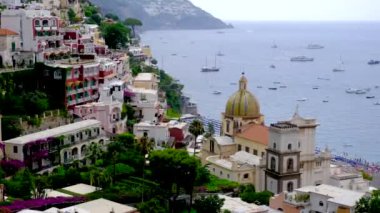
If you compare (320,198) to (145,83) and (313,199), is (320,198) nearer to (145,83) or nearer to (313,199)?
(313,199)

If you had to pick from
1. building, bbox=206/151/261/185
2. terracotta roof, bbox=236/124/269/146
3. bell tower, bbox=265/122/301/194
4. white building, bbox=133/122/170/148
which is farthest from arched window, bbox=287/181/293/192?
white building, bbox=133/122/170/148

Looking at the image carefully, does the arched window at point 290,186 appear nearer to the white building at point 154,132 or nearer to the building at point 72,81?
the white building at point 154,132

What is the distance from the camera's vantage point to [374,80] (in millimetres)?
159625

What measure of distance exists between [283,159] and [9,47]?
28.0 meters

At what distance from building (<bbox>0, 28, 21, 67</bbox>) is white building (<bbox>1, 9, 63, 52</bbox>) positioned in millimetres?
1163

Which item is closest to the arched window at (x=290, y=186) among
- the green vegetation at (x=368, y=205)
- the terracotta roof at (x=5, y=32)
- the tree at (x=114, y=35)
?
the green vegetation at (x=368, y=205)

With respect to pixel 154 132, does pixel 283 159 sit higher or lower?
lower

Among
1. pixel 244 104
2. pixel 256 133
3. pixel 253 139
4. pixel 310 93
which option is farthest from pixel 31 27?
pixel 310 93

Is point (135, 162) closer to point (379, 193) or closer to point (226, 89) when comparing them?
point (379, 193)

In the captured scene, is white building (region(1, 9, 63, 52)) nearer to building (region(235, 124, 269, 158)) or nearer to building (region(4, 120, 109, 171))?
building (region(4, 120, 109, 171))

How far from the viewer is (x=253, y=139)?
54.2m

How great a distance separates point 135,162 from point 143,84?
26.8 metres

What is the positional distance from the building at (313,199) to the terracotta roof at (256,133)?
9273mm

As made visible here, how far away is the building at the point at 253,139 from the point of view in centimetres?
5356
